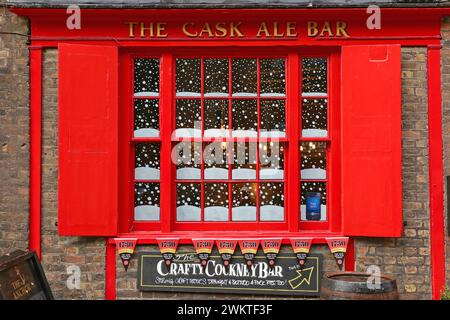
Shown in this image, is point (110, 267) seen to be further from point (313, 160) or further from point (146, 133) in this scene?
point (313, 160)

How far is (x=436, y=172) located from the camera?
5.82 metres

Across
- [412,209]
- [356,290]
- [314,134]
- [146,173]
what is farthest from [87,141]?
[412,209]

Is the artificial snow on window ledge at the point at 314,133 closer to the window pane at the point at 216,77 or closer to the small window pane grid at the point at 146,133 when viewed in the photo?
the window pane at the point at 216,77

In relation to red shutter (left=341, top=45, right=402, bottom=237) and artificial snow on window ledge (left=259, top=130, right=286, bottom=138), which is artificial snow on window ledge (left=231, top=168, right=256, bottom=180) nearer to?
artificial snow on window ledge (left=259, top=130, right=286, bottom=138)

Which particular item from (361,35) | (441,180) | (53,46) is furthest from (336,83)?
(53,46)

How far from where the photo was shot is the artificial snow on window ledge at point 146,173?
Result: 5.99 metres

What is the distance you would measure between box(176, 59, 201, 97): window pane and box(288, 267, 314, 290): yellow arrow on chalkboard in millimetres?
2234

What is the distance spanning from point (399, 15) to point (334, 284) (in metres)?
3.05

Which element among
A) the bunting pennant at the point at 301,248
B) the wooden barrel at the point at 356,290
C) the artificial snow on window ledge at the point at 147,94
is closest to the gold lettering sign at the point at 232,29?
the artificial snow on window ledge at the point at 147,94

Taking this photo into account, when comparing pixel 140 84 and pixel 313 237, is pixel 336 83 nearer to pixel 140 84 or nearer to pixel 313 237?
pixel 313 237

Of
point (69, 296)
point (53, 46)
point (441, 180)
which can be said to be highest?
point (53, 46)

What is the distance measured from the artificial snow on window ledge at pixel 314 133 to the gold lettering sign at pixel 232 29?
3.31 feet

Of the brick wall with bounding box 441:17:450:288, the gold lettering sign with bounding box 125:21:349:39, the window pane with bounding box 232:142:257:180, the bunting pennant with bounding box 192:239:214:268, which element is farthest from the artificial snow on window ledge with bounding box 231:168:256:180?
the brick wall with bounding box 441:17:450:288

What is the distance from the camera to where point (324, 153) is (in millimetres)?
6004
